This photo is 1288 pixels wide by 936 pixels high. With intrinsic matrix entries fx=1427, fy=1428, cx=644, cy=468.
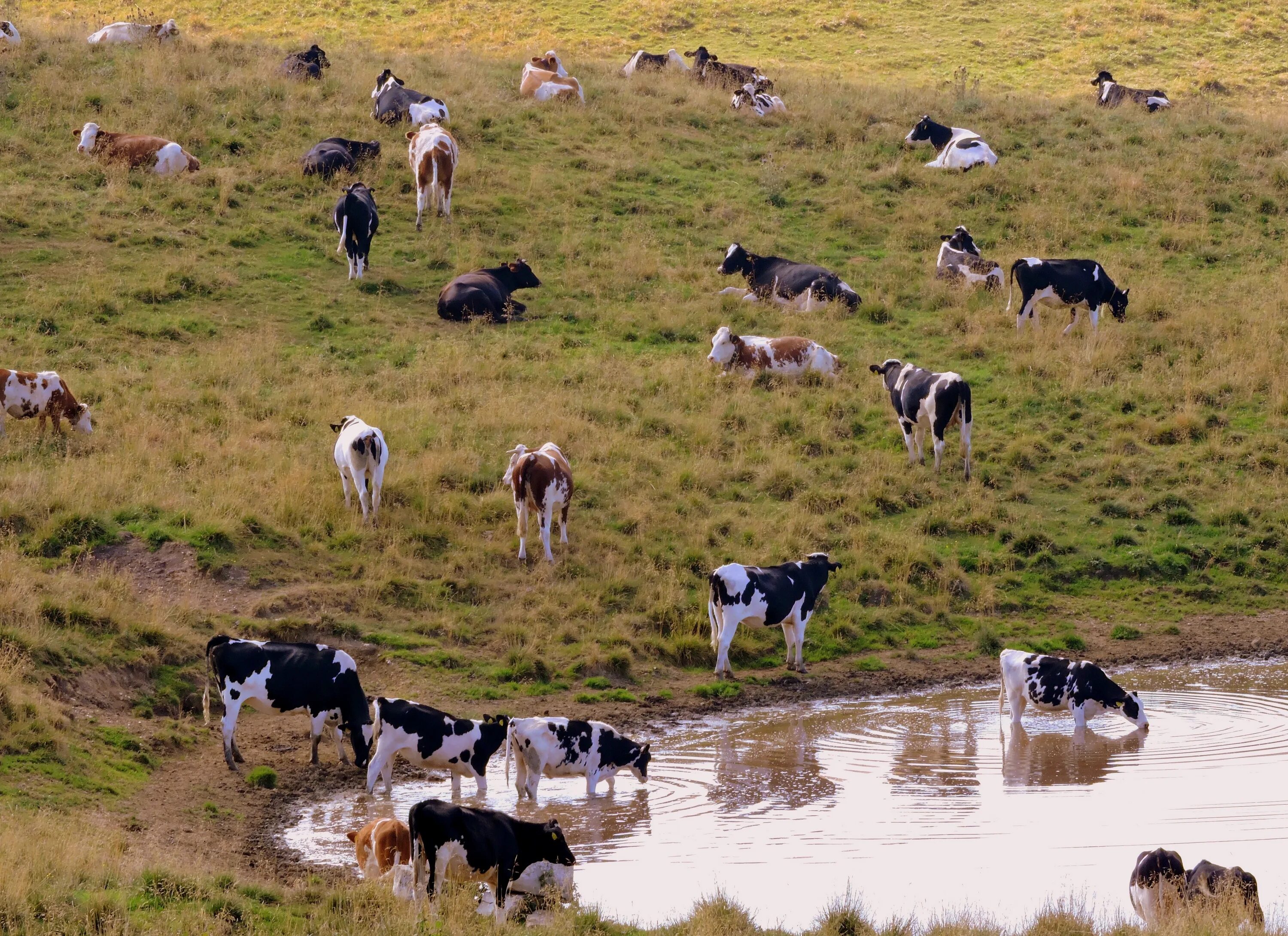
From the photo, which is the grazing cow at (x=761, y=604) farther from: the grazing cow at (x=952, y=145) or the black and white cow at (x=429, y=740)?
the grazing cow at (x=952, y=145)

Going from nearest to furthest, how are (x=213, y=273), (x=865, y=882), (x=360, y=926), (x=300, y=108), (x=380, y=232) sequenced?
(x=360, y=926), (x=865, y=882), (x=213, y=273), (x=380, y=232), (x=300, y=108)

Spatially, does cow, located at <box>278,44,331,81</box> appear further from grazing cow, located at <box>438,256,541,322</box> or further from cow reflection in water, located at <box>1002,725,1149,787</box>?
cow reflection in water, located at <box>1002,725,1149,787</box>

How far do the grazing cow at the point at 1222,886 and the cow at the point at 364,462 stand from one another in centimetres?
1038

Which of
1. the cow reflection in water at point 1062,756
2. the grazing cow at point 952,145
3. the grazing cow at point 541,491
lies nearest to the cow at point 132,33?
the grazing cow at point 952,145

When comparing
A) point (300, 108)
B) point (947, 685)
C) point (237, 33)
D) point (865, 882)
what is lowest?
point (865, 882)

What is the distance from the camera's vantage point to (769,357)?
22.0m

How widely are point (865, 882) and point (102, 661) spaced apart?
7406 mm

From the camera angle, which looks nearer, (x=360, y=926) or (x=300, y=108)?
(x=360, y=926)

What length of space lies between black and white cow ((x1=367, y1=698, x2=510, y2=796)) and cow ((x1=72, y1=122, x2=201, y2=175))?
17.8 meters

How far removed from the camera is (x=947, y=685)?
1531 centimetres

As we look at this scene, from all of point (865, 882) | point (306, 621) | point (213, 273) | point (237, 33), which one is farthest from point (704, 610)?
point (237, 33)

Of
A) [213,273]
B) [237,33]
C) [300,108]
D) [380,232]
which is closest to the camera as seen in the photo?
[213,273]

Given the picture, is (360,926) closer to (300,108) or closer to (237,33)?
(300,108)

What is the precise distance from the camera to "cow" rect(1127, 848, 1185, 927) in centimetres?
919
